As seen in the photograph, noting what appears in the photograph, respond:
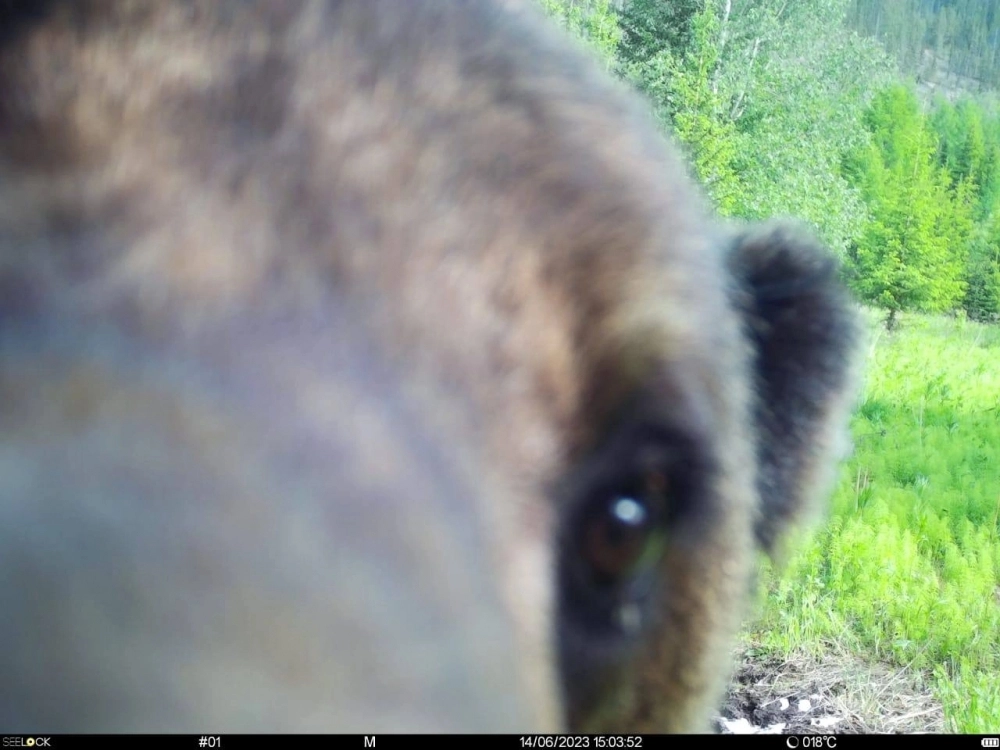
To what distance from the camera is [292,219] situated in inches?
32.0

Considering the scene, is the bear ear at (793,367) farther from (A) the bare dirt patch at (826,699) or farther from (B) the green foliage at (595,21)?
(B) the green foliage at (595,21)

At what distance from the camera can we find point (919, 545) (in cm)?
296

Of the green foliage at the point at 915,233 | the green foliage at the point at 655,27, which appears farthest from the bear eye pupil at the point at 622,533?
the green foliage at the point at 655,27

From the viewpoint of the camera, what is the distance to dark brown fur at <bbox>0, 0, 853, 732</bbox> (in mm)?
612

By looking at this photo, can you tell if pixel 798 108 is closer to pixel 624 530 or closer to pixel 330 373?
pixel 624 530

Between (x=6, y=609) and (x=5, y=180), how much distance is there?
429 mm

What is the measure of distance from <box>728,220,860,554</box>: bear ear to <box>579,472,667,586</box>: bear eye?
1.69 feet

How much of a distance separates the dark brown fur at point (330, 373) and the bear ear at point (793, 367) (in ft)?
1.36

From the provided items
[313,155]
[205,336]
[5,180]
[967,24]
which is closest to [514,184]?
[313,155]

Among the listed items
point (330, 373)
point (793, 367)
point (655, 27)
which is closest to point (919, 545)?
point (793, 367)

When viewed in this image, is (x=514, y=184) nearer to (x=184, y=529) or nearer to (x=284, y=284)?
(x=284, y=284)

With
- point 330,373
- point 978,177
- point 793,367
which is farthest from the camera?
point 978,177

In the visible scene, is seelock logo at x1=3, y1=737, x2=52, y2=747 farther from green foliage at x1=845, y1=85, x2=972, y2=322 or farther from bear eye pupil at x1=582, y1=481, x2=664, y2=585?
green foliage at x1=845, y1=85, x2=972, y2=322

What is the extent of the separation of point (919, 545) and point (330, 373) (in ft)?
9.02
